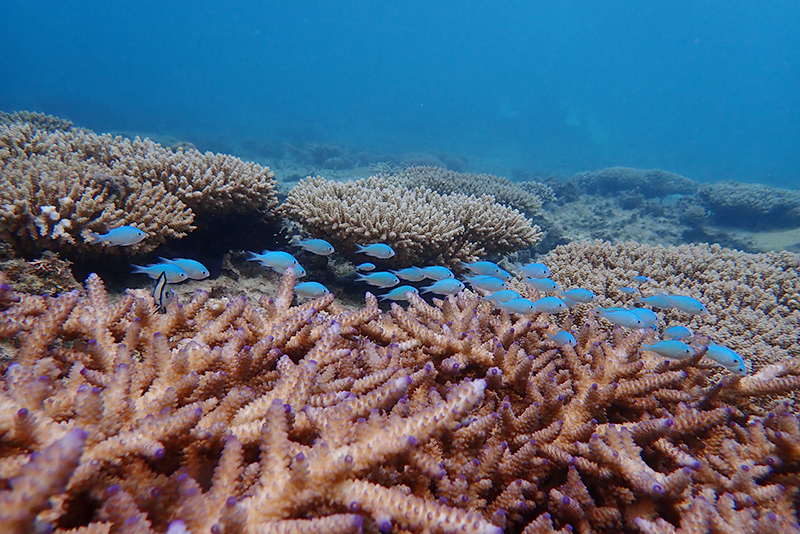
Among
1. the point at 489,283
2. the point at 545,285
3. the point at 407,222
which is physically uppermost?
the point at 407,222

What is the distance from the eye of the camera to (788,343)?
4.17 metres

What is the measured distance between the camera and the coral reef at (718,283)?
166 inches

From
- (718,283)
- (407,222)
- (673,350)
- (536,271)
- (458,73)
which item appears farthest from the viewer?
(458,73)

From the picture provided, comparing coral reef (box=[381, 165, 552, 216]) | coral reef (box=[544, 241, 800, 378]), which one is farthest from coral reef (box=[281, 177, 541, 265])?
coral reef (box=[381, 165, 552, 216])

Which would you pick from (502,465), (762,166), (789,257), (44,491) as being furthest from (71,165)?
(762,166)

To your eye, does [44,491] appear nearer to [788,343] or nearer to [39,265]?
[39,265]

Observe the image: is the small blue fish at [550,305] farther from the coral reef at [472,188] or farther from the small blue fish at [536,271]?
the coral reef at [472,188]

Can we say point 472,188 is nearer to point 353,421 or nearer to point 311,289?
point 311,289

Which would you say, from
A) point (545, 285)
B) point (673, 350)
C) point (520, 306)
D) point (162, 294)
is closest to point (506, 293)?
point (520, 306)

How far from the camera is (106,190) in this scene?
161 inches

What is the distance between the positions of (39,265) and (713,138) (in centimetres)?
10546

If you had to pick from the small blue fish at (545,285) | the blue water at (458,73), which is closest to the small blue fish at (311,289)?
the small blue fish at (545,285)

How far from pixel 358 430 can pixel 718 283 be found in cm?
601

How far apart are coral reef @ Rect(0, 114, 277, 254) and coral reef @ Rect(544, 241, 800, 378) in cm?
479
